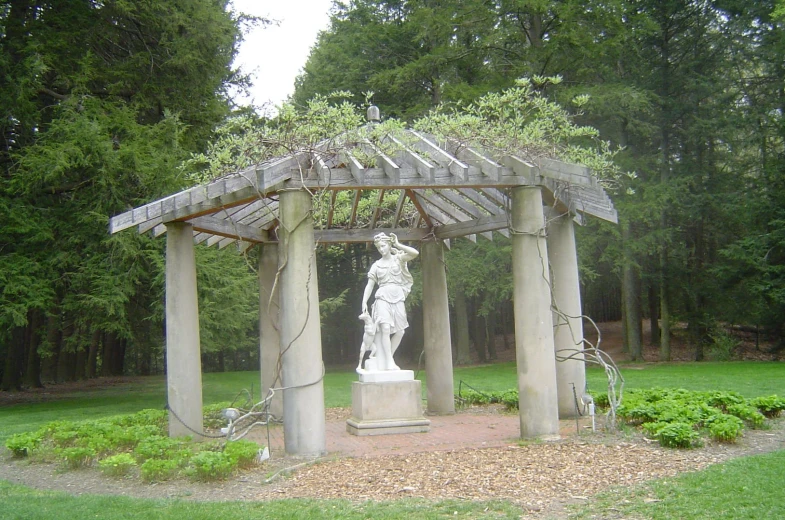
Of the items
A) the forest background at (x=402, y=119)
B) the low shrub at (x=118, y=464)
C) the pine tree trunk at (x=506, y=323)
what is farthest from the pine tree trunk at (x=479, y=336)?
the low shrub at (x=118, y=464)

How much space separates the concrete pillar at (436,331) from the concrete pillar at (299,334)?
4.30m

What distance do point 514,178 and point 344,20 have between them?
1943cm

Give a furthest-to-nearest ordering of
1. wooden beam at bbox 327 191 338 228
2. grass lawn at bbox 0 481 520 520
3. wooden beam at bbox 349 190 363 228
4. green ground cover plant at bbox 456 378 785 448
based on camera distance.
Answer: wooden beam at bbox 349 190 363 228, wooden beam at bbox 327 191 338 228, green ground cover plant at bbox 456 378 785 448, grass lawn at bbox 0 481 520 520

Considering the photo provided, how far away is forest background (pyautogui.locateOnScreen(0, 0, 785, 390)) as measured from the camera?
16.7 meters

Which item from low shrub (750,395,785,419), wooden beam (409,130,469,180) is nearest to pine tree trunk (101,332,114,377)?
wooden beam (409,130,469,180)

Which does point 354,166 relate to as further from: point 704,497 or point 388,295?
point 704,497

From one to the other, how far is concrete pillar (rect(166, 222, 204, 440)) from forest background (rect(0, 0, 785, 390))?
3.90 meters

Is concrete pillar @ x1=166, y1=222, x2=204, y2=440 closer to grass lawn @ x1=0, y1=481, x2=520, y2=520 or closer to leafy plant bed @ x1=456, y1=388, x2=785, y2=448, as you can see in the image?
grass lawn @ x1=0, y1=481, x2=520, y2=520

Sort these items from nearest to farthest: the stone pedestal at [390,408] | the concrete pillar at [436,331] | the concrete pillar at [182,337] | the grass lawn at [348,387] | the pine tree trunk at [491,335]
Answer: the concrete pillar at [182,337] < the stone pedestal at [390,408] < the concrete pillar at [436,331] < the grass lawn at [348,387] < the pine tree trunk at [491,335]

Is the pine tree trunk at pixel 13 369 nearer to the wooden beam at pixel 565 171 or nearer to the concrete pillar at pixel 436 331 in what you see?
the concrete pillar at pixel 436 331

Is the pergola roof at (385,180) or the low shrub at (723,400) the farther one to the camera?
the low shrub at (723,400)

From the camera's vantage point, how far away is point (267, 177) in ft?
27.3

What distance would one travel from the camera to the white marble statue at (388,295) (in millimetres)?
10906

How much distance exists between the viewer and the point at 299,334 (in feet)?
27.7
